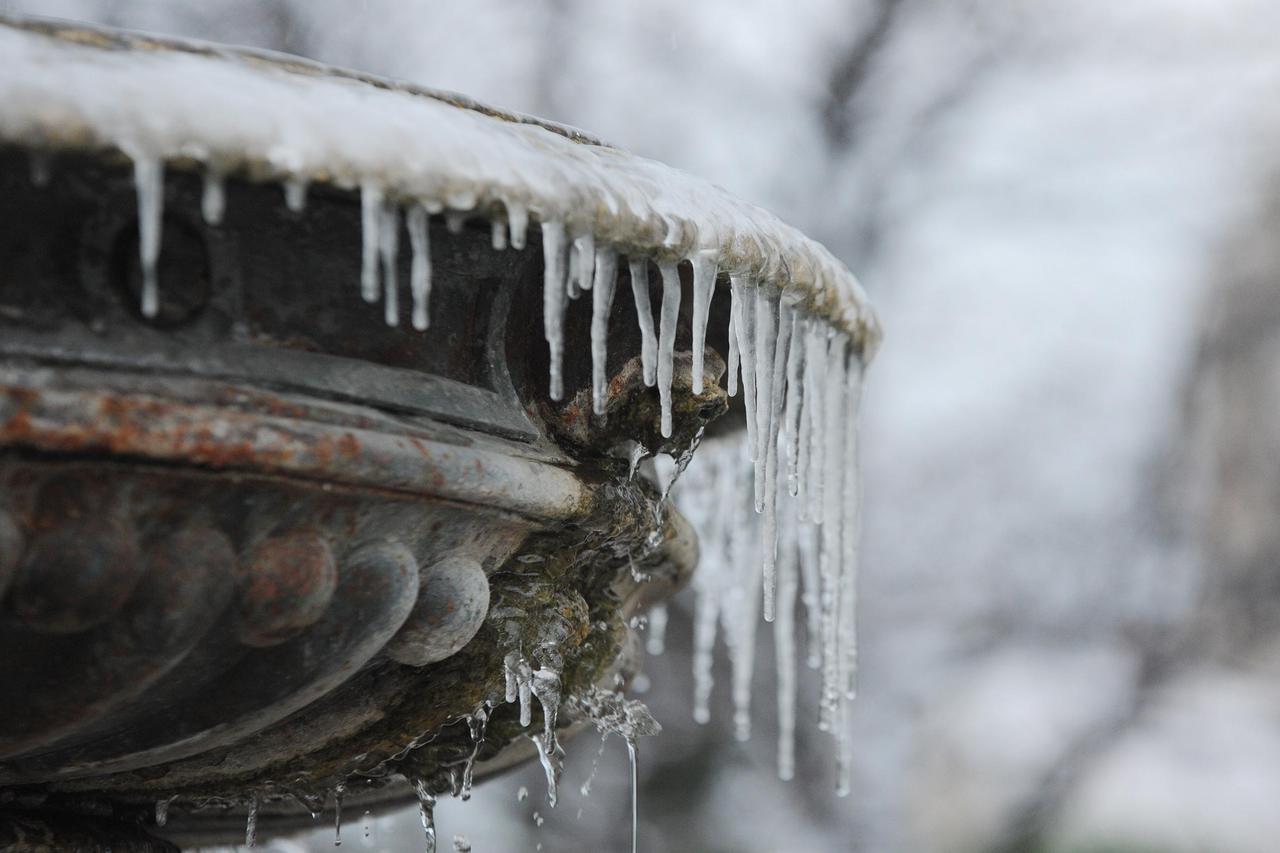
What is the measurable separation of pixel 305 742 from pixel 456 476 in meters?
0.41

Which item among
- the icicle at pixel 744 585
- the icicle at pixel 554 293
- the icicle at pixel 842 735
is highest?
the icicle at pixel 744 585

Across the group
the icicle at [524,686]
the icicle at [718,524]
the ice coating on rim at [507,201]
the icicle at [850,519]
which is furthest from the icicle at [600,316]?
the icicle at [718,524]

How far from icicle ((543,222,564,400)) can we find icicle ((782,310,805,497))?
387 millimetres

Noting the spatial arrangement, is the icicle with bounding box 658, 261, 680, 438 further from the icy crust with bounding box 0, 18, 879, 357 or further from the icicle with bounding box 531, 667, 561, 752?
the icicle with bounding box 531, 667, 561, 752

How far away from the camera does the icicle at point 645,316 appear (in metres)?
1.38

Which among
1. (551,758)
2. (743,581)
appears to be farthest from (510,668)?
(743,581)

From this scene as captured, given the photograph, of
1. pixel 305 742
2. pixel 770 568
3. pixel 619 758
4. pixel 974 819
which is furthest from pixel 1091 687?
pixel 305 742

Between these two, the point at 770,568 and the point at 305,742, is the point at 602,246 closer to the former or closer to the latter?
the point at 305,742

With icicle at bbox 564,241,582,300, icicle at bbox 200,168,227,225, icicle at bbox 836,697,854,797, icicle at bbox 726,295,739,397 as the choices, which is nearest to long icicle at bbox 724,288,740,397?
icicle at bbox 726,295,739,397

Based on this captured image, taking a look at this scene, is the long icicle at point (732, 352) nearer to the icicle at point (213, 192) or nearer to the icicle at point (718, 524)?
the icicle at point (213, 192)

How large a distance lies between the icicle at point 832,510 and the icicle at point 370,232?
0.77 m

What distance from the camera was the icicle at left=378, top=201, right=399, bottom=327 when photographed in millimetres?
1141

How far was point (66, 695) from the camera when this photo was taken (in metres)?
1.13

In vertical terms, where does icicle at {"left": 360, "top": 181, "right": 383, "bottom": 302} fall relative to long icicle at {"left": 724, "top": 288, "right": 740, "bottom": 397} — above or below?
below
